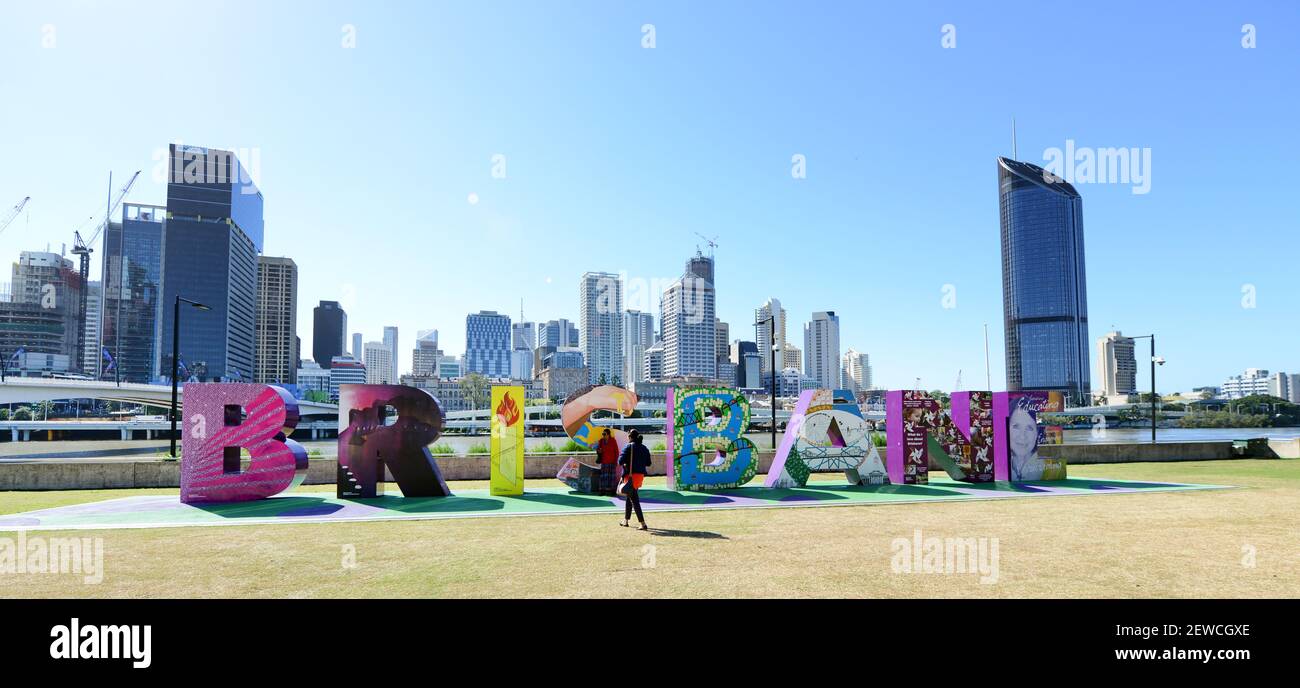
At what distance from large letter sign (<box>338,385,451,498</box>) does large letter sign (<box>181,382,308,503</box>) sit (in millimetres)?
1147

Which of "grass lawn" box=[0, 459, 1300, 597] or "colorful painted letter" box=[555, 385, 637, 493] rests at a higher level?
"colorful painted letter" box=[555, 385, 637, 493]

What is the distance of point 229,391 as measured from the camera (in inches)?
633

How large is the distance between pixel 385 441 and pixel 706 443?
8.32m

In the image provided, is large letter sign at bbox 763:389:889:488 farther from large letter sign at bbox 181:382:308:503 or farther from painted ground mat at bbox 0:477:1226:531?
large letter sign at bbox 181:382:308:503

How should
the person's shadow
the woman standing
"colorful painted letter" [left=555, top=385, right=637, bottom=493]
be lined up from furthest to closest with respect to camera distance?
"colorful painted letter" [left=555, top=385, right=637, bottom=493]
the woman standing
the person's shadow

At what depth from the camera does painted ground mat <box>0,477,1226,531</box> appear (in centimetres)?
1311

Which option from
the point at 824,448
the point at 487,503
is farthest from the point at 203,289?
the point at 824,448

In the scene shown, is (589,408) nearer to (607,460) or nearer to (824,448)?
(607,460)

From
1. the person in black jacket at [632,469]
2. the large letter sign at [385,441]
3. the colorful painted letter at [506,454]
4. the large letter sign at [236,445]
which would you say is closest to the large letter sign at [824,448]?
the colorful painted letter at [506,454]

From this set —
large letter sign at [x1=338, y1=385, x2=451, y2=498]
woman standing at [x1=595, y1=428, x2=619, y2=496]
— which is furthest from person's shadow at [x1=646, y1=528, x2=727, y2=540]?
large letter sign at [x1=338, y1=385, x2=451, y2=498]
